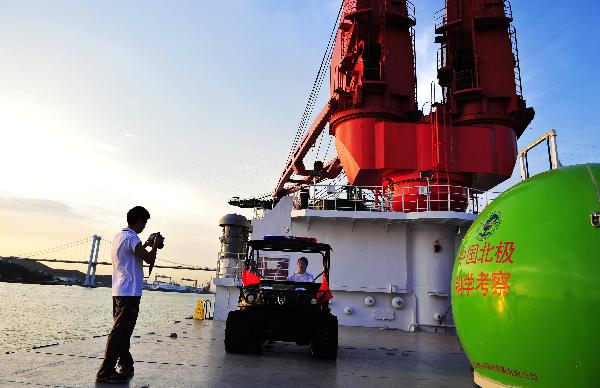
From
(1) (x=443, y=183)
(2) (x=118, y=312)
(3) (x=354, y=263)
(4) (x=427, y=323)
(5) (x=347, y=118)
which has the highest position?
(5) (x=347, y=118)

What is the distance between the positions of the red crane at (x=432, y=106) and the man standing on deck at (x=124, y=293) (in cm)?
1409

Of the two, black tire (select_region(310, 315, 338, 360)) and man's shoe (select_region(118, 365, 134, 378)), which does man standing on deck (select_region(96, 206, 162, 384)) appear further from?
black tire (select_region(310, 315, 338, 360))

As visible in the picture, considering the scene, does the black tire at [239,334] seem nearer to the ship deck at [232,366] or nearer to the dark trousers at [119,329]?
the ship deck at [232,366]

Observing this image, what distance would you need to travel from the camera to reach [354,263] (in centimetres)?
1781

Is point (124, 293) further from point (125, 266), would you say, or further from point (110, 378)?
point (110, 378)

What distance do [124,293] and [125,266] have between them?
1.15ft

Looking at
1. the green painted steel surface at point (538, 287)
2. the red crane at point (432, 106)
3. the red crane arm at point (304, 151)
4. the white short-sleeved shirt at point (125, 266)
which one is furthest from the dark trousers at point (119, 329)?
the red crane arm at point (304, 151)

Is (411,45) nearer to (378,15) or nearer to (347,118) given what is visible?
(378,15)

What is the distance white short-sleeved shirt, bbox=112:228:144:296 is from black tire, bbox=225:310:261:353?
3.24 metres

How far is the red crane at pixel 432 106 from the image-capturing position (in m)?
19.0

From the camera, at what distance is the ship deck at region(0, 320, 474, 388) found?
5.83 metres

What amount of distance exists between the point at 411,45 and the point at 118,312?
2044 centimetres

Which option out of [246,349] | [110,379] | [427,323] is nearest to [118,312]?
[110,379]

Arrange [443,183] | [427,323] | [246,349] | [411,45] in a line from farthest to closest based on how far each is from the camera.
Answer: [411,45]
[443,183]
[427,323]
[246,349]
